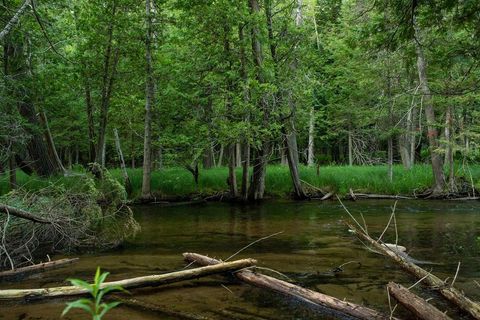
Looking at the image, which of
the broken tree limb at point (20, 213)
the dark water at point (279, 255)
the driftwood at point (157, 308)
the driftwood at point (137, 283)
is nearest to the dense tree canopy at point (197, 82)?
the dark water at point (279, 255)

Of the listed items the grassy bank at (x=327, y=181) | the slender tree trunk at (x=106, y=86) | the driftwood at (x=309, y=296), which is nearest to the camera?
the driftwood at (x=309, y=296)

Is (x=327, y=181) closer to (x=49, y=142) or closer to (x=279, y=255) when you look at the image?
(x=49, y=142)

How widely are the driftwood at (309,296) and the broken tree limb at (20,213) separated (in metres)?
2.74

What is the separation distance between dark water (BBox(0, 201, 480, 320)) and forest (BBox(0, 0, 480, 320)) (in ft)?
0.16

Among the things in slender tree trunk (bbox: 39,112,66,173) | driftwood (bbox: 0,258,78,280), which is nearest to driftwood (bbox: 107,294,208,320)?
driftwood (bbox: 0,258,78,280)

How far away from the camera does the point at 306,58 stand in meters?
16.6

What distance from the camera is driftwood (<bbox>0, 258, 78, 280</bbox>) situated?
6395 millimetres

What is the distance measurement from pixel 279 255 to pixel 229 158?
946 cm

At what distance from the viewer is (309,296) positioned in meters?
5.08

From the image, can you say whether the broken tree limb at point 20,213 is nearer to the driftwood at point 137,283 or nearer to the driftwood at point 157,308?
the driftwood at point 137,283

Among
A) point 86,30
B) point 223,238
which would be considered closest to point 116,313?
point 223,238

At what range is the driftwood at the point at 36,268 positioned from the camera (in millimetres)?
6395

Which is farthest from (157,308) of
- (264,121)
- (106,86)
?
(106,86)

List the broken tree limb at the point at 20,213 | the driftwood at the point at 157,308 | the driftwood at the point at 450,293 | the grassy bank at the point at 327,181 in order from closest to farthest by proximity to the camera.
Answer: the driftwood at the point at 450,293 → the driftwood at the point at 157,308 → the broken tree limb at the point at 20,213 → the grassy bank at the point at 327,181
